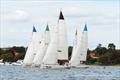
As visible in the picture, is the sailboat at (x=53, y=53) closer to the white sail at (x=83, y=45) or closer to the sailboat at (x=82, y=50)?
the sailboat at (x=82, y=50)

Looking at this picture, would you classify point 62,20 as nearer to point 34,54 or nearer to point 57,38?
point 57,38

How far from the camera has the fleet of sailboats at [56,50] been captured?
109250 millimetres

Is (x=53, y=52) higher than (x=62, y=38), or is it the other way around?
(x=62, y=38)

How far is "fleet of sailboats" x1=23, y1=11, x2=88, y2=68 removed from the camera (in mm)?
109250

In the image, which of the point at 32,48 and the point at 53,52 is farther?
the point at 32,48

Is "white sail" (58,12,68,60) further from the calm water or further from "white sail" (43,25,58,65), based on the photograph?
the calm water

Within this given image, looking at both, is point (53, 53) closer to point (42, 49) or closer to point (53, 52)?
point (53, 52)

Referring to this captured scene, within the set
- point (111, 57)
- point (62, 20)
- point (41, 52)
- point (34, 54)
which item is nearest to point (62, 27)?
point (62, 20)

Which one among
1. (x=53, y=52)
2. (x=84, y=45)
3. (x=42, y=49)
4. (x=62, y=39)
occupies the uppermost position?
(x=62, y=39)

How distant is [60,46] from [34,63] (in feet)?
70.0

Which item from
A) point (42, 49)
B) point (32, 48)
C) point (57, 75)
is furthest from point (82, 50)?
point (57, 75)

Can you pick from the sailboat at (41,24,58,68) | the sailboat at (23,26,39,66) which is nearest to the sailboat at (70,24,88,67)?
the sailboat at (41,24,58,68)

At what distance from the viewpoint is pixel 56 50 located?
109688mm

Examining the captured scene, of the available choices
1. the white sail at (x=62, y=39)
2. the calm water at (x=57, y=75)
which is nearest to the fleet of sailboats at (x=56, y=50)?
the white sail at (x=62, y=39)
